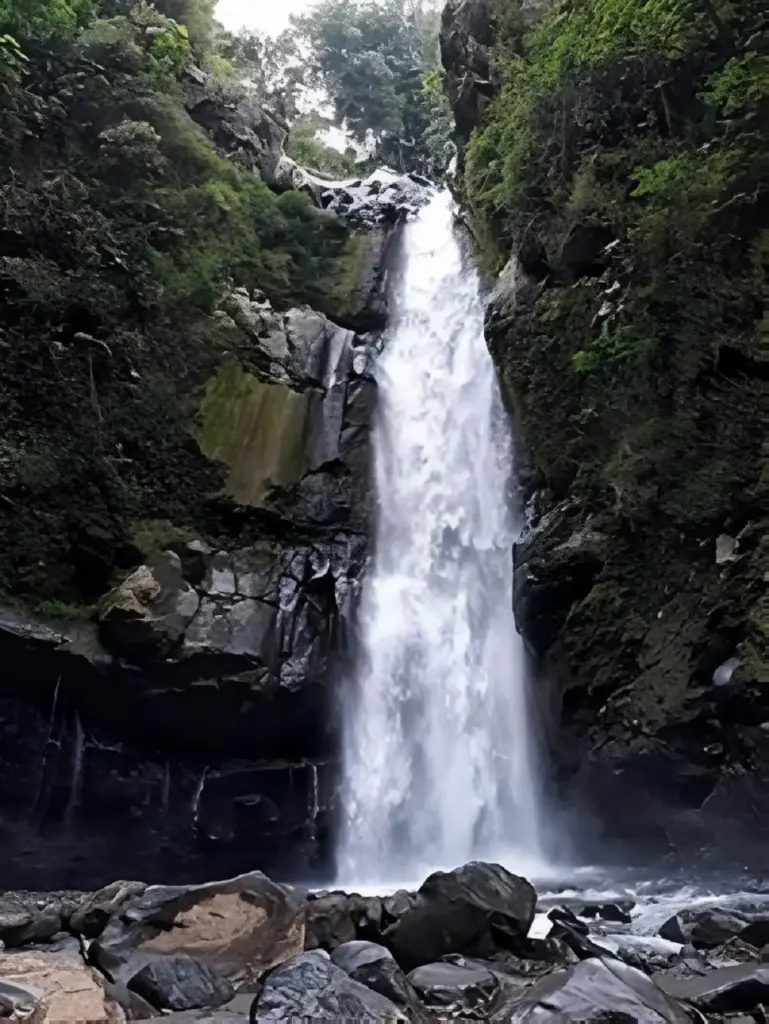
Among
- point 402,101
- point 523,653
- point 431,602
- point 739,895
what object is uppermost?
point 402,101

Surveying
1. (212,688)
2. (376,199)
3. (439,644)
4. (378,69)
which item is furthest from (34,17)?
(378,69)

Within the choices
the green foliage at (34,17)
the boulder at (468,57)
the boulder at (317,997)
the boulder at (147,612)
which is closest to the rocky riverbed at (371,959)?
the boulder at (317,997)

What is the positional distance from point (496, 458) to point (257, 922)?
947cm

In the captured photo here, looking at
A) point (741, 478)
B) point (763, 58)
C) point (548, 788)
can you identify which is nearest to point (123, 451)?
point (548, 788)

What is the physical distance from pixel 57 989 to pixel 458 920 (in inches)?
99.1

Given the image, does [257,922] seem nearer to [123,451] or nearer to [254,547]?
[254,547]

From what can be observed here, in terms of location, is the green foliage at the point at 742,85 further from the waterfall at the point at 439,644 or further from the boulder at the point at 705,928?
the boulder at the point at 705,928

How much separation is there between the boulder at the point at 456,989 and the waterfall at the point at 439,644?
582 cm

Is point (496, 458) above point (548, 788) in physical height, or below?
above

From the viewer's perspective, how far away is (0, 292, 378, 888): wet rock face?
35.4 ft

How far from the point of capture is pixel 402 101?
27.8 metres

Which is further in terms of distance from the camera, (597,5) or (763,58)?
(597,5)

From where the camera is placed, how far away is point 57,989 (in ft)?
16.1

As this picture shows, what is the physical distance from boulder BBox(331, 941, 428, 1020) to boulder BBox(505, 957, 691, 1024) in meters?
0.54
